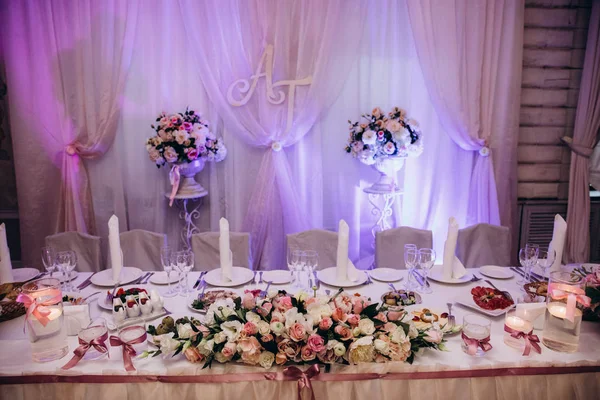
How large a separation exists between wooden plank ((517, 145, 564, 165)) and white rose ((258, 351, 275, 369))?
12.3 ft

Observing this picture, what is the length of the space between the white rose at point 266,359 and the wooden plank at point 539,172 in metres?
3.73

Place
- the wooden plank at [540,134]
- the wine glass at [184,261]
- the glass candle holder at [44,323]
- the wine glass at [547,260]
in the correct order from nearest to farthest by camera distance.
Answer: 1. the glass candle holder at [44,323]
2. the wine glass at [184,261]
3. the wine glass at [547,260]
4. the wooden plank at [540,134]

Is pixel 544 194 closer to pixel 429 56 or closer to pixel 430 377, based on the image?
pixel 429 56

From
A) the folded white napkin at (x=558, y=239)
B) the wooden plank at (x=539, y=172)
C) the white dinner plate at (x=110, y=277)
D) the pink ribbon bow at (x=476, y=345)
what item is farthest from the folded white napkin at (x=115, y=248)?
the wooden plank at (x=539, y=172)

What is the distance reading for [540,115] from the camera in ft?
14.2

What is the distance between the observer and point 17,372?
1552 millimetres

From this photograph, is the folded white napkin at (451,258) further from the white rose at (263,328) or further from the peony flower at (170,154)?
the peony flower at (170,154)

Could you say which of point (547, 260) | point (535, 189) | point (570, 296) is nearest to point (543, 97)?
point (535, 189)

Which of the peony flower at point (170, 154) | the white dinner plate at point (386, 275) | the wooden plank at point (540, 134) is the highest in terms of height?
the wooden plank at point (540, 134)

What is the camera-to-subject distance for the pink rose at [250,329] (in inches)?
60.0

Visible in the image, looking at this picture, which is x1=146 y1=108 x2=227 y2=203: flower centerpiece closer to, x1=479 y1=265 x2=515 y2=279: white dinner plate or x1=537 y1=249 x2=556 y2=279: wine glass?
x1=479 y1=265 x2=515 y2=279: white dinner plate

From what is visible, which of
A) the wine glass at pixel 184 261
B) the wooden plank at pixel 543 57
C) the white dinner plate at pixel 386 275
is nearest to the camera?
the wine glass at pixel 184 261

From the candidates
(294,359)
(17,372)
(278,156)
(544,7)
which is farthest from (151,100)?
(544,7)

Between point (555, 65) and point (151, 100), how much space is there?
3871mm
